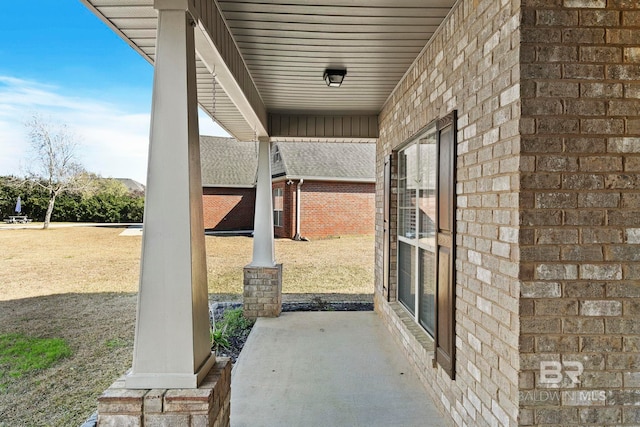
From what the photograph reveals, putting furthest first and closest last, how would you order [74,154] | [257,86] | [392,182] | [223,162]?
1. [74,154]
2. [223,162]
3. [392,182]
4. [257,86]

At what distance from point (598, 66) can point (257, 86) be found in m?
3.63

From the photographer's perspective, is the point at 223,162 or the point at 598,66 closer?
the point at 598,66

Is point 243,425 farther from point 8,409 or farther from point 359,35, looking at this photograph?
point 359,35

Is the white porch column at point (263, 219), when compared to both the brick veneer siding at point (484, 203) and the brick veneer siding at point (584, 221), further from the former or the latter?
the brick veneer siding at point (584, 221)

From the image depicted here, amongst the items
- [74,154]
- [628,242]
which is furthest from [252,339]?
[74,154]

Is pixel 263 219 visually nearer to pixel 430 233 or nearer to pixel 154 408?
pixel 430 233

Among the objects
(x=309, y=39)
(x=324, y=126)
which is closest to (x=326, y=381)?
(x=309, y=39)

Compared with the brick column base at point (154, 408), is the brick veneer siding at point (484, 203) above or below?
above

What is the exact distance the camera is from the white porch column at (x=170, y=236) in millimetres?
2008

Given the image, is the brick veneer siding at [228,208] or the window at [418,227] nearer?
the window at [418,227]

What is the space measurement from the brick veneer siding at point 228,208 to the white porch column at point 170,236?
58.6 feet

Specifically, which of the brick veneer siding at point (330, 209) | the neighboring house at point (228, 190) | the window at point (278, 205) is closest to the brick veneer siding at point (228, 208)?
the neighboring house at point (228, 190)

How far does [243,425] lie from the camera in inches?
114

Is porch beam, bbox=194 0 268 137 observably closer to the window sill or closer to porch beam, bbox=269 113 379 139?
porch beam, bbox=269 113 379 139
